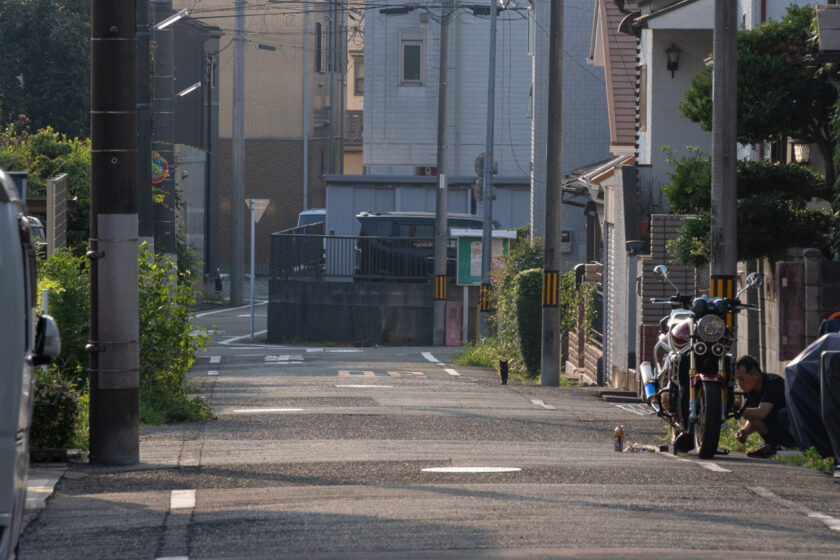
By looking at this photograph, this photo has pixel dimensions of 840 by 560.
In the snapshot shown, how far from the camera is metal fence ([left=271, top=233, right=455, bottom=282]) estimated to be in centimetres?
3456

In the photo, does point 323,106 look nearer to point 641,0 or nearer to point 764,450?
point 641,0

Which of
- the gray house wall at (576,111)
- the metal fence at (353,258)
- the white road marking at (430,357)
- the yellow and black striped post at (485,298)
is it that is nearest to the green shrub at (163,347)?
the white road marking at (430,357)

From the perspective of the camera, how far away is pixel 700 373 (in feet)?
34.7

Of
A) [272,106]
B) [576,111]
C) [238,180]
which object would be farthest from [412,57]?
[272,106]

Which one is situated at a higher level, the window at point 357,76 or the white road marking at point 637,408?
the window at point 357,76

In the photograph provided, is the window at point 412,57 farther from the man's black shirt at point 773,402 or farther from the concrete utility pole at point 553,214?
the man's black shirt at point 773,402

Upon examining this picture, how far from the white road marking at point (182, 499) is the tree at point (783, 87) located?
302 inches

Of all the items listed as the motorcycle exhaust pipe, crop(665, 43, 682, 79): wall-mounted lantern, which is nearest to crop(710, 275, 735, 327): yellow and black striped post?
the motorcycle exhaust pipe

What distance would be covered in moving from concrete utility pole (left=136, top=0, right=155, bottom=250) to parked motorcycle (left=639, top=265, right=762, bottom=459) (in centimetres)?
890

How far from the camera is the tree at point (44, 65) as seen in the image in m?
41.1

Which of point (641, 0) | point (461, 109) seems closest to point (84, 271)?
point (641, 0)

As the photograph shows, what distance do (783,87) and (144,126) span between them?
8958 millimetres

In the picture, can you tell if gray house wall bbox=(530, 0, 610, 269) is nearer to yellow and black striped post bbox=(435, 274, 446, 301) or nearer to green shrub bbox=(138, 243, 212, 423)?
yellow and black striped post bbox=(435, 274, 446, 301)

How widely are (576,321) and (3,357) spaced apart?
64.2ft
